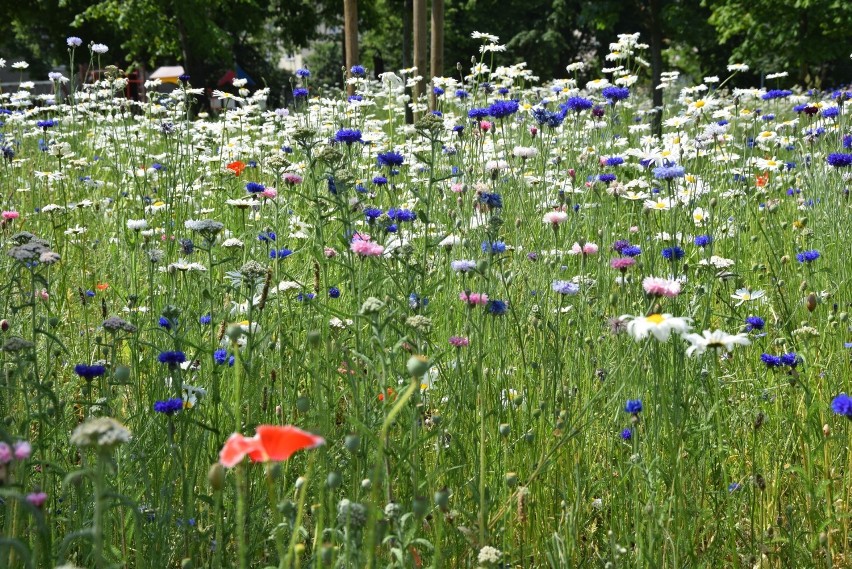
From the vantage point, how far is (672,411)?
80.0 inches

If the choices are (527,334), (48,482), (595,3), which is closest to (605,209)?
(527,334)

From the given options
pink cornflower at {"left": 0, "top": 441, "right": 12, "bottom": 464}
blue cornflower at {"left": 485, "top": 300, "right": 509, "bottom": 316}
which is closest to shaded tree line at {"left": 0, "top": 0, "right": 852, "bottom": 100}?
blue cornflower at {"left": 485, "top": 300, "right": 509, "bottom": 316}

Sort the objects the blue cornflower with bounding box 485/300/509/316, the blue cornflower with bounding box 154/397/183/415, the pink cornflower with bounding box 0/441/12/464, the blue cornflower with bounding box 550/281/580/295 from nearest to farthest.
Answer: the pink cornflower with bounding box 0/441/12/464
the blue cornflower with bounding box 154/397/183/415
the blue cornflower with bounding box 485/300/509/316
the blue cornflower with bounding box 550/281/580/295

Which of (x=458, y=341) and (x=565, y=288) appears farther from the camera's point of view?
(x=565, y=288)

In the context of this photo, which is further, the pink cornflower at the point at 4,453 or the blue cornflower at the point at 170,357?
the blue cornflower at the point at 170,357

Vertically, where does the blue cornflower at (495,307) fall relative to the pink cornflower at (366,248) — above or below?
below

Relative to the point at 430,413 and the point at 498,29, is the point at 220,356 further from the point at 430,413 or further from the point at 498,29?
the point at 498,29

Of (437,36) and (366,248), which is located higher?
(437,36)

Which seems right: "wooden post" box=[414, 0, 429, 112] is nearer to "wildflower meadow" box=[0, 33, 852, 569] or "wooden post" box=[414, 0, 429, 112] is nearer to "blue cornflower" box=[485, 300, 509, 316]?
"wildflower meadow" box=[0, 33, 852, 569]

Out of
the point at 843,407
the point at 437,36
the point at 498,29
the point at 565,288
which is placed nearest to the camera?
the point at 843,407

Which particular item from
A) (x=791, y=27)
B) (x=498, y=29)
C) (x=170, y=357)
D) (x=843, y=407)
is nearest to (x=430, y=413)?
(x=170, y=357)

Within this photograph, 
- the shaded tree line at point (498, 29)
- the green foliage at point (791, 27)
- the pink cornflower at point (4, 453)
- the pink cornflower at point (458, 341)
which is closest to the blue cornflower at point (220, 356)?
the pink cornflower at point (458, 341)

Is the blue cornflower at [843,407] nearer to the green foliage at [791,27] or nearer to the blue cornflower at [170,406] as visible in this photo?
the blue cornflower at [170,406]

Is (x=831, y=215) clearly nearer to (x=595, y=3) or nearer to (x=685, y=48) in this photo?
(x=595, y=3)
